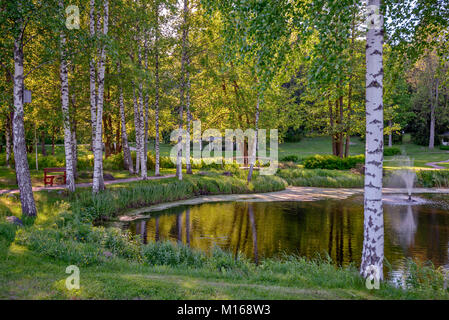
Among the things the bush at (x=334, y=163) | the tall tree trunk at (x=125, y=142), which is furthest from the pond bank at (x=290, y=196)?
the tall tree trunk at (x=125, y=142)

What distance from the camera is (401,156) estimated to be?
37125 mm

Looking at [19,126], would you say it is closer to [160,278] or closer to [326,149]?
[160,278]

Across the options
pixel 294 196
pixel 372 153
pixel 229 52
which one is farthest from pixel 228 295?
pixel 294 196

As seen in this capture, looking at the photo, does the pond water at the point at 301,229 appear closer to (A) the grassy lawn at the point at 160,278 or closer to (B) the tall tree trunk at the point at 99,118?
(A) the grassy lawn at the point at 160,278

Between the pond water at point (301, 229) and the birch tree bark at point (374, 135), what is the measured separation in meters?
2.91

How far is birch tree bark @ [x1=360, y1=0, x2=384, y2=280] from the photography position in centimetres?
568

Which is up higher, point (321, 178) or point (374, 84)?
point (374, 84)

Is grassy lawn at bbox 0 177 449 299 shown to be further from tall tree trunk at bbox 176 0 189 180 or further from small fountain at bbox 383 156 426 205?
small fountain at bbox 383 156 426 205

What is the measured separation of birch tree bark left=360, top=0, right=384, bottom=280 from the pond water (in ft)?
9.55

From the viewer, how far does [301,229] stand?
12.3 m

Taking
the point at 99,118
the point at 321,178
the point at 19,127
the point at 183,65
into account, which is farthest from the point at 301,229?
the point at 183,65

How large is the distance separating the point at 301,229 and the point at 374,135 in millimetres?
7234

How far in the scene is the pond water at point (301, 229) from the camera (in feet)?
32.4

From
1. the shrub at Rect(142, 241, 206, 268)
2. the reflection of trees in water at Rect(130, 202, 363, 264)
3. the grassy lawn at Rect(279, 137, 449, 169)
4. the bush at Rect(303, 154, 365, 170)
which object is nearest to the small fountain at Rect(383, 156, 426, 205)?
the bush at Rect(303, 154, 365, 170)
